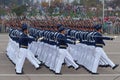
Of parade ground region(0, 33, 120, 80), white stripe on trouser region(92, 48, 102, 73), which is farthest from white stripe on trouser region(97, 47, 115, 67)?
parade ground region(0, 33, 120, 80)

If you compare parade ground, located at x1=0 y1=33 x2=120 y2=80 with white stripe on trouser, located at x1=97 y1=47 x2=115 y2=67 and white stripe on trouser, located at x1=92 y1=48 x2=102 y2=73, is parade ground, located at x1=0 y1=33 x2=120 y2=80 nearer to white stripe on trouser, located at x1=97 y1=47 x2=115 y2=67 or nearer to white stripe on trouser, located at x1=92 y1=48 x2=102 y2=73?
white stripe on trouser, located at x1=92 y1=48 x2=102 y2=73

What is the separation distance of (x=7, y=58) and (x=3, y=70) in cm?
447

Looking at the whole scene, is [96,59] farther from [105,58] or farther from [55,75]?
[55,75]

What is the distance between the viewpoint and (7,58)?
66.2 ft

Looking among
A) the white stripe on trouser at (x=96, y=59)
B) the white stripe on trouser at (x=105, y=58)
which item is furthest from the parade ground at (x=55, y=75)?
the white stripe on trouser at (x=105, y=58)

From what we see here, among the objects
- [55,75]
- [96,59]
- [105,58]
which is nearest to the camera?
[55,75]

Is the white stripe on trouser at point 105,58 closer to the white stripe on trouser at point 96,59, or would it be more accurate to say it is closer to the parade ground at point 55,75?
the white stripe on trouser at point 96,59

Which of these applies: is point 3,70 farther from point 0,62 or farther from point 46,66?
point 0,62

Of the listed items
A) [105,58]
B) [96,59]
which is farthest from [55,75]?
[105,58]

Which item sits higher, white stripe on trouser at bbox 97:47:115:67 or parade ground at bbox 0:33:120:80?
white stripe on trouser at bbox 97:47:115:67

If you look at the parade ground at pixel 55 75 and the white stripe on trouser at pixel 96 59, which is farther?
the white stripe on trouser at pixel 96 59

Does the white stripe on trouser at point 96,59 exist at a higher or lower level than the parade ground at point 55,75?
higher

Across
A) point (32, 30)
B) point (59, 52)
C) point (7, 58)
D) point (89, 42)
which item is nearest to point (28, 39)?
point (59, 52)

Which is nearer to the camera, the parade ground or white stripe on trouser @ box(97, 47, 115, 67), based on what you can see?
the parade ground
